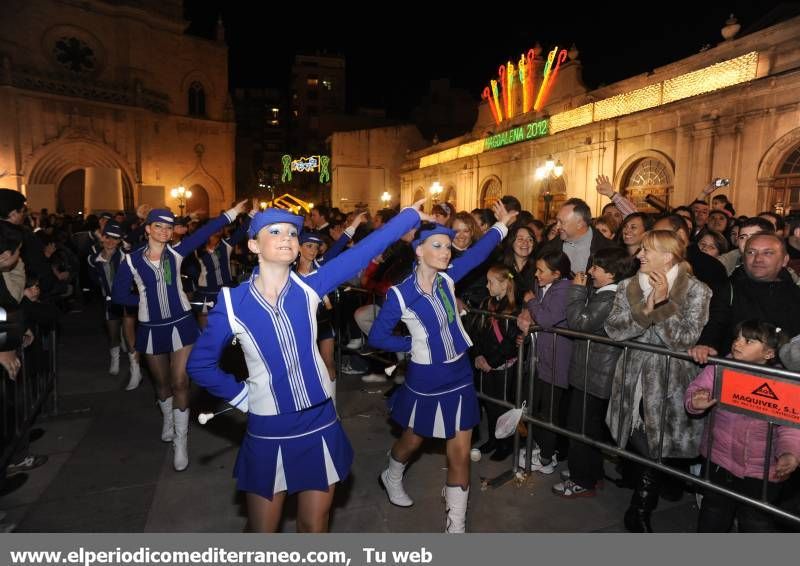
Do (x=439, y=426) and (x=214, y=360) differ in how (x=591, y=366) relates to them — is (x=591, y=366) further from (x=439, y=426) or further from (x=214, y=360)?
(x=214, y=360)

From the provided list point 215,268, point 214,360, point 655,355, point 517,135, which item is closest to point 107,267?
point 215,268

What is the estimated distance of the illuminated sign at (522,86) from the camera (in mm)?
22859

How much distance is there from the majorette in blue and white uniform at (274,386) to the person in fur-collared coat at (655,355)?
93.4 inches

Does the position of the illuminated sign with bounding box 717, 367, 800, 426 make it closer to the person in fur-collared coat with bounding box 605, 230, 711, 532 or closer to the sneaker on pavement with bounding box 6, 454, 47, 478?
the person in fur-collared coat with bounding box 605, 230, 711, 532

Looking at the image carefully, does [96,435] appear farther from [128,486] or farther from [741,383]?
[741,383]

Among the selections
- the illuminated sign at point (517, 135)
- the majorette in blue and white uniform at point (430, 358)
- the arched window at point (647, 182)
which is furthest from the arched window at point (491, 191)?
the majorette in blue and white uniform at point (430, 358)

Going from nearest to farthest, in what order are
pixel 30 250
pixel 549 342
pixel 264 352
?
pixel 264 352 < pixel 549 342 < pixel 30 250

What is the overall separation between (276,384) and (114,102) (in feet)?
117

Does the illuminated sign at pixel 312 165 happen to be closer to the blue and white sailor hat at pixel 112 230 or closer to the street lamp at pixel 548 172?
the street lamp at pixel 548 172

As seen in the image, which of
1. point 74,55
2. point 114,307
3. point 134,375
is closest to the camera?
point 134,375

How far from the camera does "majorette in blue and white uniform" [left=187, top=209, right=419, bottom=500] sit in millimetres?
2566

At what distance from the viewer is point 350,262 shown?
113 inches

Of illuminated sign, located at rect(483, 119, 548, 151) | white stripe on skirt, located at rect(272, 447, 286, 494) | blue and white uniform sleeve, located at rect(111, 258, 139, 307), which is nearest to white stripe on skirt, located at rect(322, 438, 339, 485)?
white stripe on skirt, located at rect(272, 447, 286, 494)
